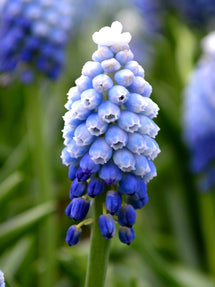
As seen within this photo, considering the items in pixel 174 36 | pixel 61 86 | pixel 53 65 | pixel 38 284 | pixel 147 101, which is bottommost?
pixel 38 284

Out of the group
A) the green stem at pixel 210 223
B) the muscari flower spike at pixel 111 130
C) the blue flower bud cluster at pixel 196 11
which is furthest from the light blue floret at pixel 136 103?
the blue flower bud cluster at pixel 196 11

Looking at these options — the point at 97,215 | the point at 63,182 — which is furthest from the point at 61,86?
the point at 97,215

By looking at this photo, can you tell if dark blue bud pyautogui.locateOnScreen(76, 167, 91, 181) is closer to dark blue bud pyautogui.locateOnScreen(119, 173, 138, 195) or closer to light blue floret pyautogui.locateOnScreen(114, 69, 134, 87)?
dark blue bud pyautogui.locateOnScreen(119, 173, 138, 195)

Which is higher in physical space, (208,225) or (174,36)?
(174,36)

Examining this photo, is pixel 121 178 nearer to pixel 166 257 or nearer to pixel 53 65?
pixel 53 65

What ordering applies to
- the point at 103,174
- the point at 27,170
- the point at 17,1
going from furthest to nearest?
the point at 27,170
the point at 17,1
the point at 103,174

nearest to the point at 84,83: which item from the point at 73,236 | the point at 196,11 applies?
the point at 73,236

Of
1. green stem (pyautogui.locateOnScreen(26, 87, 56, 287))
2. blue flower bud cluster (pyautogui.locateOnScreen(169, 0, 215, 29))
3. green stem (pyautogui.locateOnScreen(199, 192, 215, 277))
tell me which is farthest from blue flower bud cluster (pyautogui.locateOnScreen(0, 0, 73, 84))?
blue flower bud cluster (pyautogui.locateOnScreen(169, 0, 215, 29))

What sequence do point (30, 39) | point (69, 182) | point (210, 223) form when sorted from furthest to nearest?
point (69, 182)
point (210, 223)
point (30, 39)

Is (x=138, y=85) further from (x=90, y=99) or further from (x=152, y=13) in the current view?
(x=152, y=13)
